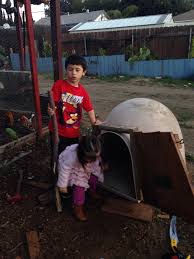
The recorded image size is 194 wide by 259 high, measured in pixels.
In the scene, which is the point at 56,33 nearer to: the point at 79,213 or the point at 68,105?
the point at 68,105

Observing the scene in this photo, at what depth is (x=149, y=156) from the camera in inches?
109

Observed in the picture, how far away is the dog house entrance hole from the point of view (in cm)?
327

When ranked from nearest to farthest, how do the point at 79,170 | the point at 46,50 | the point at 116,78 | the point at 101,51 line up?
the point at 79,170
the point at 116,78
the point at 101,51
the point at 46,50

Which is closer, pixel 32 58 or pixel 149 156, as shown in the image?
pixel 149 156

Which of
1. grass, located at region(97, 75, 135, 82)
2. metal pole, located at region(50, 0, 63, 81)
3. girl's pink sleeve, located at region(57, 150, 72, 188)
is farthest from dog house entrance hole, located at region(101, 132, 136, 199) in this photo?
grass, located at region(97, 75, 135, 82)

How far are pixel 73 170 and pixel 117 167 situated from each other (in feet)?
2.59

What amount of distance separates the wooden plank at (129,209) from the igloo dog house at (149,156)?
0.15 metres

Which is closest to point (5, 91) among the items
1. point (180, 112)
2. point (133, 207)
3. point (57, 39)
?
point (57, 39)

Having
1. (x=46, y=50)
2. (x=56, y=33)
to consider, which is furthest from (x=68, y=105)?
(x=46, y=50)

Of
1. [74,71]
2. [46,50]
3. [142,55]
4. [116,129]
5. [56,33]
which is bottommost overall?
[116,129]

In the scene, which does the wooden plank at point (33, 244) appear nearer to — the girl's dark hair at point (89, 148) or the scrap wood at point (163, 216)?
the girl's dark hair at point (89, 148)

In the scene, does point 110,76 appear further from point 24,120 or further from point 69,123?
point 69,123

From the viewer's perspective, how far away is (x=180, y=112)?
7.80 m

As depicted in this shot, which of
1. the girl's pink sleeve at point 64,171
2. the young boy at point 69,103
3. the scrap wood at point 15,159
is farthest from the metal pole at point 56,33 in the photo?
the girl's pink sleeve at point 64,171
